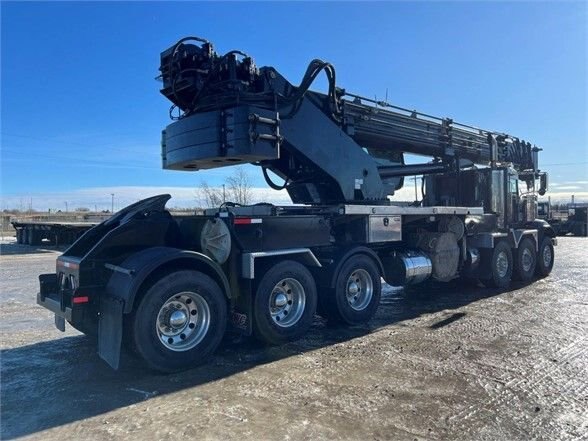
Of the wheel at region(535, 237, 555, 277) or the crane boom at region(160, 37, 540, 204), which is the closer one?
the crane boom at region(160, 37, 540, 204)

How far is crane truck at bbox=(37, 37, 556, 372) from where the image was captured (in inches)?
203

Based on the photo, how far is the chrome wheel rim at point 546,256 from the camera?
493 inches

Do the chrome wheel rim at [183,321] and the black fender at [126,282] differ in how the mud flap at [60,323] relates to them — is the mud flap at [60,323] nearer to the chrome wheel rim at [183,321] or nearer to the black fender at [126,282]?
the black fender at [126,282]

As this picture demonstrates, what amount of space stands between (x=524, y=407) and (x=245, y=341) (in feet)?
11.4

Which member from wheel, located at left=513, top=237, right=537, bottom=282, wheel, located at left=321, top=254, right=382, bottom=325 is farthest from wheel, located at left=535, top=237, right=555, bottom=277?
wheel, located at left=321, top=254, right=382, bottom=325

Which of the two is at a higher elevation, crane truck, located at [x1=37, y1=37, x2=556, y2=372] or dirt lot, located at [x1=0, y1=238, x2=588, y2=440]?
crane truck, located at [x1=37, y1=37, x2=556, y2=372]

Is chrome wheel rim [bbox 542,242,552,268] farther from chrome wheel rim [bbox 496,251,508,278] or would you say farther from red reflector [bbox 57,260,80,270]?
red reflector [bbox 57,260,80,270]

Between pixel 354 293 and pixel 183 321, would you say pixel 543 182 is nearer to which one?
pixel 354 293

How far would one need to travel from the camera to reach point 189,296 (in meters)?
5.32

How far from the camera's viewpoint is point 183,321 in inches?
208

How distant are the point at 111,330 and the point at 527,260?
34.7ft

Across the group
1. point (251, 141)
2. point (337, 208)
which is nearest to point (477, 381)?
point (337, 208)

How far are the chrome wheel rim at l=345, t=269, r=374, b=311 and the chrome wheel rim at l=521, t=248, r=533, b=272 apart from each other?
6102mm

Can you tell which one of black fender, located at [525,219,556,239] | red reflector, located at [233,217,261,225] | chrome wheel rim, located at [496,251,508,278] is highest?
red reflector, located at [233,217,261,225]
